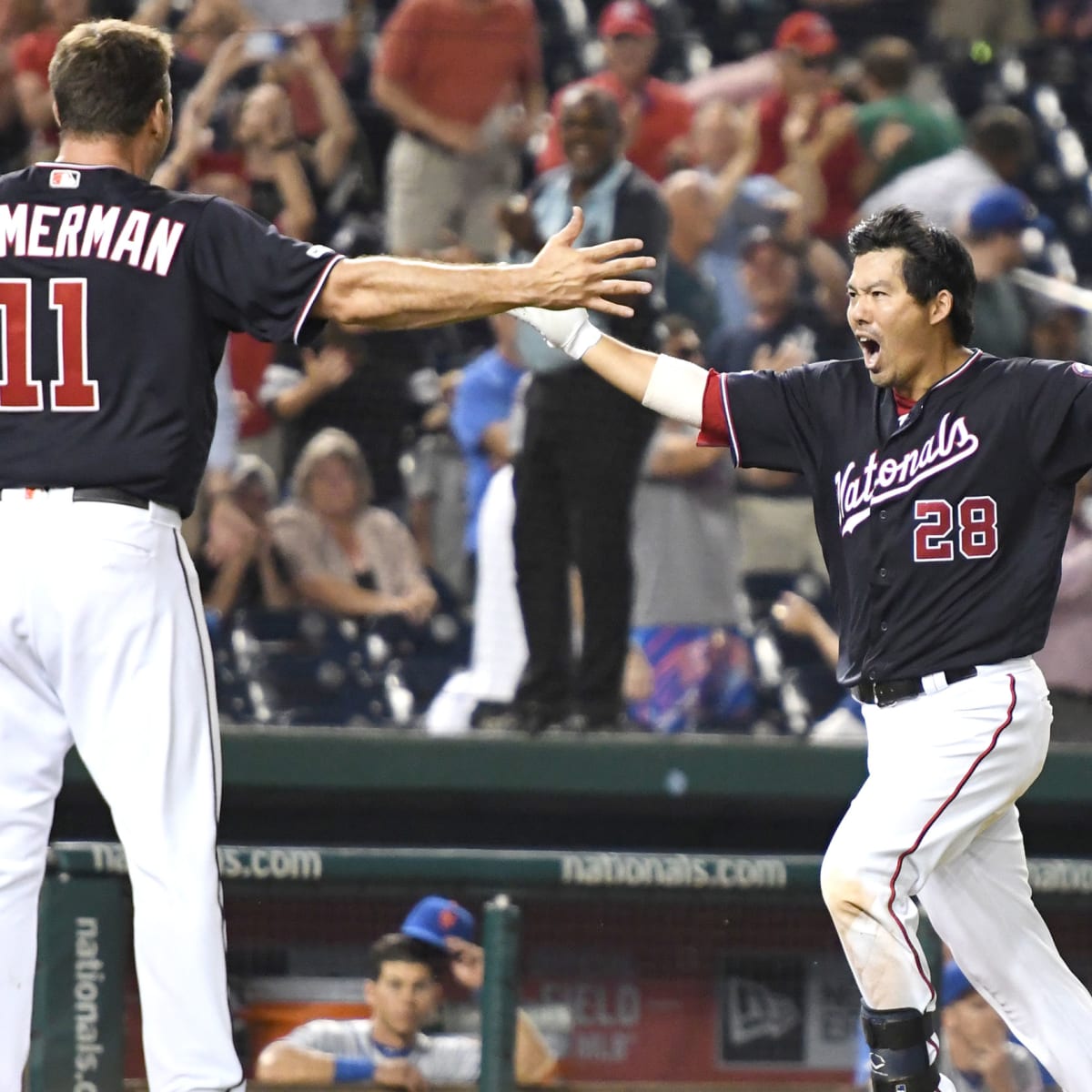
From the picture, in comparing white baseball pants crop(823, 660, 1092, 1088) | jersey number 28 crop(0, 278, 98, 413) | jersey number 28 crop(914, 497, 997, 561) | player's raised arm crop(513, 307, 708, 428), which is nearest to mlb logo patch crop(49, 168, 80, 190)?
jersey number 28 crop(0, 278, 98, 413)

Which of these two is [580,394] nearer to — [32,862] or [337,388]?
[337,388]

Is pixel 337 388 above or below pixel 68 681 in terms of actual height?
above

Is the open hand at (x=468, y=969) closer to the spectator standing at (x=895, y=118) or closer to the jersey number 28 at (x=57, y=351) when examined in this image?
the jersey number 28 at (x=57, y=351)

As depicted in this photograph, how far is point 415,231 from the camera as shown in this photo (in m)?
6.04

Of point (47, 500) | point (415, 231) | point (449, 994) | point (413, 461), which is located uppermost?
point (415, 231)

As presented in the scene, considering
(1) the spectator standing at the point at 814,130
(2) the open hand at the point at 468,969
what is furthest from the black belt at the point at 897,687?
(1) the spectator standing at the point at 814,130

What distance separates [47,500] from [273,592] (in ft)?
7.80

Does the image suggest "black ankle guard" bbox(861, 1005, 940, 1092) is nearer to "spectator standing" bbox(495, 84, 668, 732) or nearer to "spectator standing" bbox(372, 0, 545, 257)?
"spectator standing" bbox(495, 84, 668, 732)

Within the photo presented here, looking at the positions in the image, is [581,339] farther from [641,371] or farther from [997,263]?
[997,263]

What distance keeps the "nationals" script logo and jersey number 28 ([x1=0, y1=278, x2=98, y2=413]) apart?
1.40 metres

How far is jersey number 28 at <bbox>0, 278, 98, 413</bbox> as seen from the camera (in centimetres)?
313

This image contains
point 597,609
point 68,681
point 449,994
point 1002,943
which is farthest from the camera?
point 597,609

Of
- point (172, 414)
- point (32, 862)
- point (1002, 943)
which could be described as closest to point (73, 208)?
point (172, 414)

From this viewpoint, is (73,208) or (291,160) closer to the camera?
(73,208)
